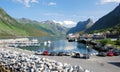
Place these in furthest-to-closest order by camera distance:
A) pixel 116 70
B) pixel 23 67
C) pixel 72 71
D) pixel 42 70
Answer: pixel 116 70 → pixel 23 67 → pixel 42 70 → pixel 72 71

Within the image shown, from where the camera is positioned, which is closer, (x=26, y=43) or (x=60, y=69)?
(x=60, y=69)

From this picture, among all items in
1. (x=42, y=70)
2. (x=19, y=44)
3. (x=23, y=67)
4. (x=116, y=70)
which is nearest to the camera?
(x=42, y=70)

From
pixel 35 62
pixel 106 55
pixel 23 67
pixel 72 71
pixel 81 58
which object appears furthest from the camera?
pixel 106 55

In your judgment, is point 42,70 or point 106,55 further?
point 106,55

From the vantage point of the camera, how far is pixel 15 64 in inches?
1341

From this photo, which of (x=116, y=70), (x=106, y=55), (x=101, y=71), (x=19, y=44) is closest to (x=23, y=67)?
(x=101, y=71)

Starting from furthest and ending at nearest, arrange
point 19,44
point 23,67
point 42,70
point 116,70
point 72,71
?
point 19,44, point 116,70, point 23,67, point 42,70, point 72,71

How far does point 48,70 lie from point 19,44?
142m

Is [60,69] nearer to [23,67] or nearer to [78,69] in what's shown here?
[78,69]

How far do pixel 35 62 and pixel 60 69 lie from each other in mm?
7146

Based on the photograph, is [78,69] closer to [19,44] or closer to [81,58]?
[81,58]

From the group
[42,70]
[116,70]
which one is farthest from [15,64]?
[116,70]

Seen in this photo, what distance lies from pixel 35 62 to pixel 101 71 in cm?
837

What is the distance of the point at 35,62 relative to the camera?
111ft
